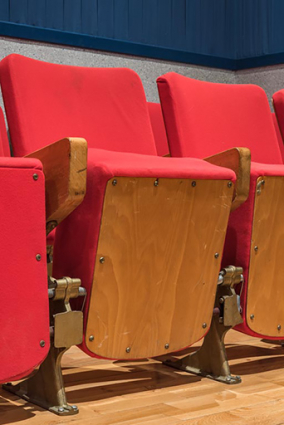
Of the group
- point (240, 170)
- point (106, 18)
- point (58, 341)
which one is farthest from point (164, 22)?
point (58, 341)

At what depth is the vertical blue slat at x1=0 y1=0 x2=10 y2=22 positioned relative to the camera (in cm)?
92

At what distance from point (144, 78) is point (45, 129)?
57cm

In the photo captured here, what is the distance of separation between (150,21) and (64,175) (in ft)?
2.43

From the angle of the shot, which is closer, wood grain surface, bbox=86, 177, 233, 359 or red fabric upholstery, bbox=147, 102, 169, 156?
wood grain surface, bbox=86, 177, 233, 359

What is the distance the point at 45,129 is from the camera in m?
0.50

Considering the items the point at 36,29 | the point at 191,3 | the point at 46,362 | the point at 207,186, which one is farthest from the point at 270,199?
the point at 191,3

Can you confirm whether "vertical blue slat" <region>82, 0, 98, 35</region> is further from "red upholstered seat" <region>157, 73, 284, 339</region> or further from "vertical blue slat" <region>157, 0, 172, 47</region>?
"red upholstered seat" <region>157, 73, 284, 339</region>

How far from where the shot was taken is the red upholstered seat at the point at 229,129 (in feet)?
1.70

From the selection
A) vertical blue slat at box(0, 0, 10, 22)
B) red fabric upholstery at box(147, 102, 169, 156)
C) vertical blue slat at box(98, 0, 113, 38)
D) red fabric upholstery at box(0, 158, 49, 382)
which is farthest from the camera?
vertical blue slat at box(98, 0, 113, 38)

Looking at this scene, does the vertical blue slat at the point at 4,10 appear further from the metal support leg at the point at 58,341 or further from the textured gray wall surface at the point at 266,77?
the metal support leg at the point at 58,341

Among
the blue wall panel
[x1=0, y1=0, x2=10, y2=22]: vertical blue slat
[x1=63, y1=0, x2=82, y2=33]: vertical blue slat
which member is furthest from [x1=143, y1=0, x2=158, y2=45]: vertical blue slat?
[x1=0, y1=0, x2=10, y2=22]: vertical blue slat

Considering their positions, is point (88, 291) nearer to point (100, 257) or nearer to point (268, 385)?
point (100, 257)

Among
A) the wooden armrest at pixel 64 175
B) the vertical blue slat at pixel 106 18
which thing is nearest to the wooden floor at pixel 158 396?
the wooden armrest at pixel 64 175

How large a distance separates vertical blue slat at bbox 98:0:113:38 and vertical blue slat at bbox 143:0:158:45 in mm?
65
